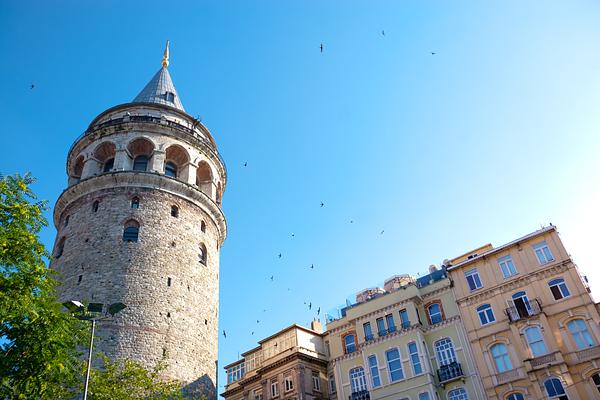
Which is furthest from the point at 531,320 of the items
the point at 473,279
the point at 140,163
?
the point at 140,163

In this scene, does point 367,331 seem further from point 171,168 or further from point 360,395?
point 171,168

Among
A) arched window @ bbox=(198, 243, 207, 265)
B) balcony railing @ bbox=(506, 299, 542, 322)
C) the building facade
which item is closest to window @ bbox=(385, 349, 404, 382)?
the building facade

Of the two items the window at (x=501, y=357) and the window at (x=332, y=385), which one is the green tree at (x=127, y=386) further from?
the window at (x=501, y=357)

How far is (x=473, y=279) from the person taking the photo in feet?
106

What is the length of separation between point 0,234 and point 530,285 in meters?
26.2

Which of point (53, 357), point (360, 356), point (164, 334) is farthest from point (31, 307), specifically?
point (360, 356)

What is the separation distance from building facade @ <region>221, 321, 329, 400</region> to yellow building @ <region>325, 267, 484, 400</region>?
4.38 ft

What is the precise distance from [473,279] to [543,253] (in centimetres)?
431

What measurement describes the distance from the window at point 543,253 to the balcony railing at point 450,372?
25.0ft

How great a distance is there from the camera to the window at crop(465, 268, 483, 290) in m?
31.9

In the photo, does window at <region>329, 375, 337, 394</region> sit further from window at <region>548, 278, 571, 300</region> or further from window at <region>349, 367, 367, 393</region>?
window at <region>548, 278, 571, 300</region>

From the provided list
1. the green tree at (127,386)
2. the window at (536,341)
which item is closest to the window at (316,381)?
the green tree at (127,386)

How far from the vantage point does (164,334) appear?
29.9 meters

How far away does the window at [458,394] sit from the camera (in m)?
29.1
